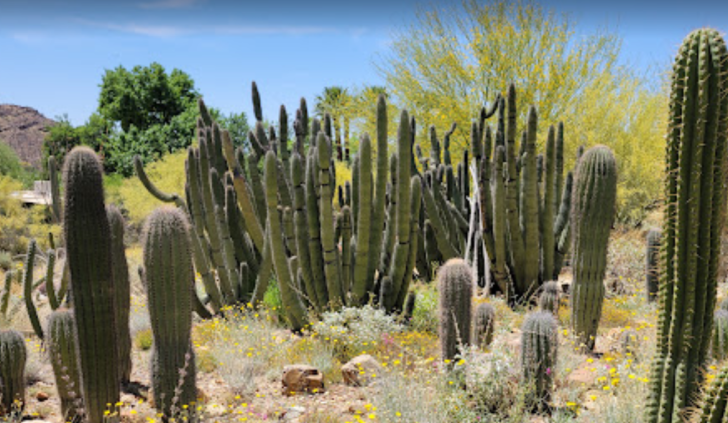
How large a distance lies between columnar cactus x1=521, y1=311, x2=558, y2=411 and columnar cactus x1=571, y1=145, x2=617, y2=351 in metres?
1.23

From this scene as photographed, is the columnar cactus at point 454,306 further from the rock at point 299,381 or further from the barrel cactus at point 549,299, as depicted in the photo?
the barrel cactus at point 549,299

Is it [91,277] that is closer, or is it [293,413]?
[91,277]

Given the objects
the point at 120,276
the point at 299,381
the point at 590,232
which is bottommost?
the point at 299,381

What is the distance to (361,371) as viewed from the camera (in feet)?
17.4

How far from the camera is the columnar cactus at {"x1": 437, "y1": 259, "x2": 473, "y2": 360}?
5137mm

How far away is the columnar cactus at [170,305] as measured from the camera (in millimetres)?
4434

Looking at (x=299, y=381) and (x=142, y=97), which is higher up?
(x=142, y=97)

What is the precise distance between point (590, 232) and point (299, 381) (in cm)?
300

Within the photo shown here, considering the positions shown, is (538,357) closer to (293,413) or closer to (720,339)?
(720,339)

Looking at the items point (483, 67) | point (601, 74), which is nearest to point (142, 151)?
point (483, 67)

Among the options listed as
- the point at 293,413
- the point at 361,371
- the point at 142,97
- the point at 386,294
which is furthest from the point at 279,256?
the point at 142,97

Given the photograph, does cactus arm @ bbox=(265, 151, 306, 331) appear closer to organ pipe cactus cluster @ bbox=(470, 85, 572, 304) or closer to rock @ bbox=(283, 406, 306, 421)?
rock @ bbox=(283, 406, 306, 421)

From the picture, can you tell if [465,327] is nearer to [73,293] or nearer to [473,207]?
[73,293]

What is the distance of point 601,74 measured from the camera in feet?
59.1
